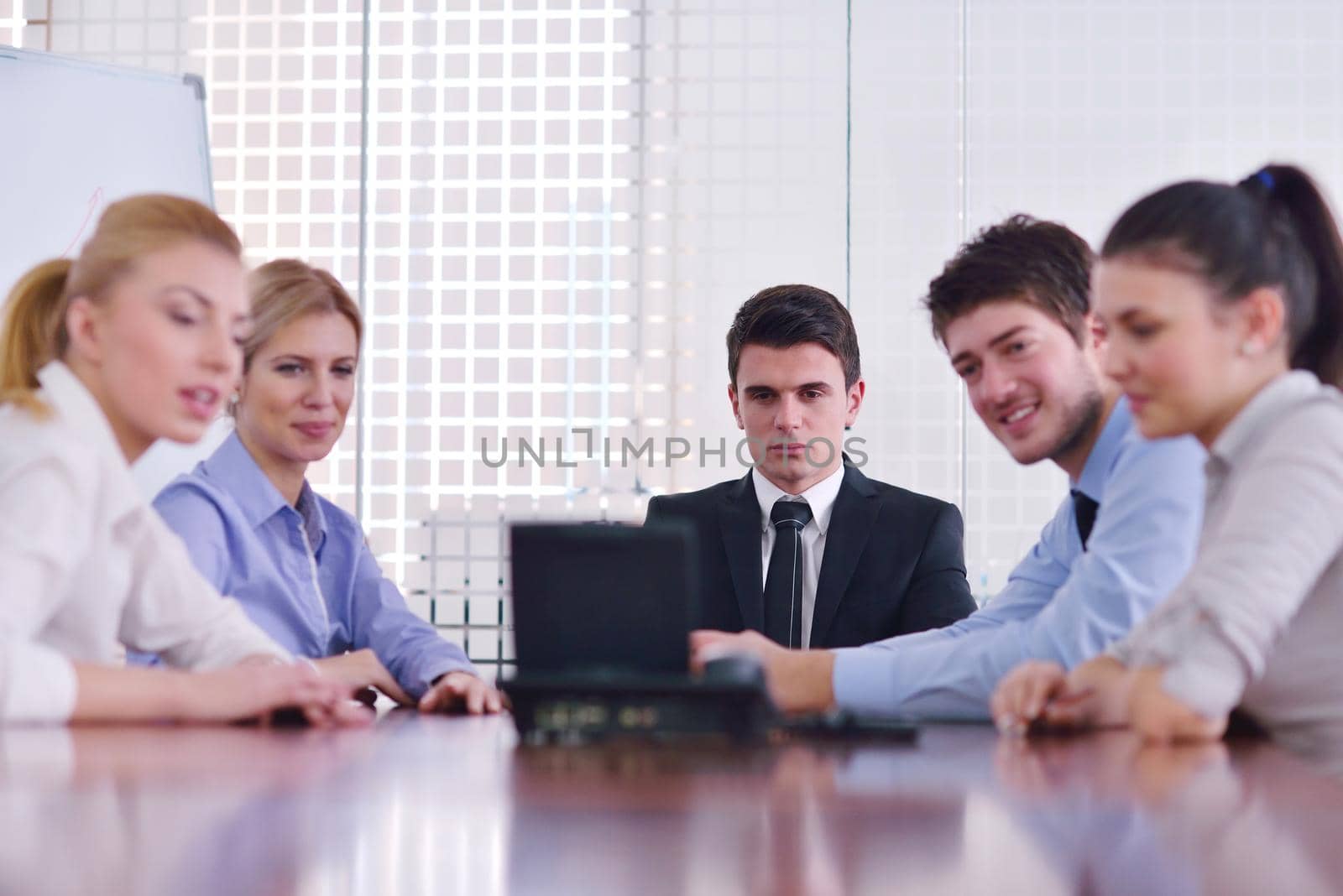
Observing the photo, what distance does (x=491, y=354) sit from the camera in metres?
4.49

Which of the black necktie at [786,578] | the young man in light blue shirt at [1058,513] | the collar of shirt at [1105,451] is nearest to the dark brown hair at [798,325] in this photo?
the black necktie at [786,578]

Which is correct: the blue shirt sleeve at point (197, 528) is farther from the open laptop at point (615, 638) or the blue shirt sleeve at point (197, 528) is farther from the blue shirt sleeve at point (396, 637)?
the open laptop at point (615, 638)

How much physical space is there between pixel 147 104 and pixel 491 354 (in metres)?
1.34

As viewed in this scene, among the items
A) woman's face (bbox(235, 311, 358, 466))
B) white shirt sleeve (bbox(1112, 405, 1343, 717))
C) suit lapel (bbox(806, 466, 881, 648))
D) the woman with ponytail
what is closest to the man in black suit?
suit lapel (bbox(806, 466, 881, 648))

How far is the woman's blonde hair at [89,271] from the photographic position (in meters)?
1.58

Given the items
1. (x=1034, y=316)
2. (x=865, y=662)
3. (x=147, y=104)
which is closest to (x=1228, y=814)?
(x=865, y=662)

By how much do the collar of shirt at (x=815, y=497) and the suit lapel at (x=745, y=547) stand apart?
16mm

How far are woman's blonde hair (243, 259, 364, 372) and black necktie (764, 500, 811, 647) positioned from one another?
0.98m

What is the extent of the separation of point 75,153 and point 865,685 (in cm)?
287

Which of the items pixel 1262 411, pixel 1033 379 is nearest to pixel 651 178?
pixel 1033 379

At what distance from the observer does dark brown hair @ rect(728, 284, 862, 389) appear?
9.20 ft

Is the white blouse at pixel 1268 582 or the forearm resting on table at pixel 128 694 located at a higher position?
the white blouse at pixel 1268 582

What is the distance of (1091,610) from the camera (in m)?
1.75

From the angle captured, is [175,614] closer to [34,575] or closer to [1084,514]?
[34,575]
